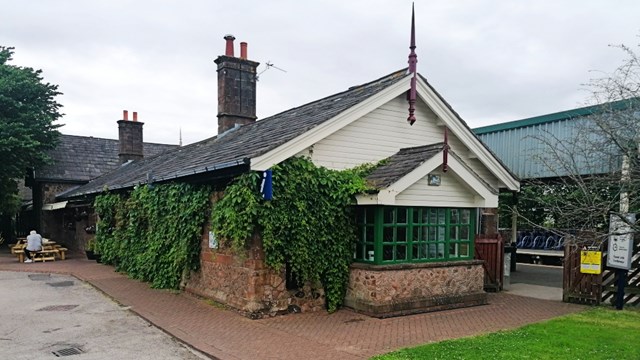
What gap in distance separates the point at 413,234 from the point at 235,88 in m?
9.14

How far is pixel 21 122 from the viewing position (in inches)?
896

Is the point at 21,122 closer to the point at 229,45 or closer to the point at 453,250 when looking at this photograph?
the point at 229,45

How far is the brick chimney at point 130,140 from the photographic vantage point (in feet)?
81.3

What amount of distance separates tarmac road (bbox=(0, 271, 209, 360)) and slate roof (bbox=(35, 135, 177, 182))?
579 inches

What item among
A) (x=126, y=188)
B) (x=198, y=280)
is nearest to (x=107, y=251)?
(x=126, y=188)

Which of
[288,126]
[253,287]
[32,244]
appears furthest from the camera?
[32,244]

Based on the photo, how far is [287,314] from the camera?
9.35 m

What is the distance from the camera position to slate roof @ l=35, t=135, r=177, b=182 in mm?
25570

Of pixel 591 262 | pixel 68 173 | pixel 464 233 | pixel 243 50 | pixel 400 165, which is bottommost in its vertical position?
pixel 591 262

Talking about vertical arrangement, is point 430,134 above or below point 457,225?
above

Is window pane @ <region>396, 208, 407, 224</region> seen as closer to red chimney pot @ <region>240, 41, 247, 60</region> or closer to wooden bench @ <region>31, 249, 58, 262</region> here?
red chimney pot @ <region>240, 41, 247, 60</region>

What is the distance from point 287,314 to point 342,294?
1.24 m

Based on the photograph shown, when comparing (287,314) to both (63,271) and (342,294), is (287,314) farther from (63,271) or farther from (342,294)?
(63,271)

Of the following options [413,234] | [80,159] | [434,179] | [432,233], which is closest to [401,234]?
[413,234]
